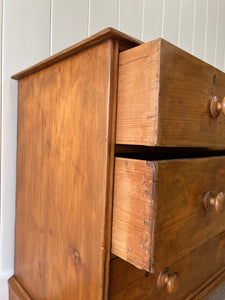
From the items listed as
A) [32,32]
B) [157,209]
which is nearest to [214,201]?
[157,209]

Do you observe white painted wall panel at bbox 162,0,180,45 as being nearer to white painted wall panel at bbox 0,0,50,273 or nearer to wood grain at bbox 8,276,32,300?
white painted wall panel at bbox 0,0,50,273

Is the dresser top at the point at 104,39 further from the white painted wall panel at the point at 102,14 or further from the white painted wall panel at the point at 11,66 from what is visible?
the white painted wall panel at the point at 102,14

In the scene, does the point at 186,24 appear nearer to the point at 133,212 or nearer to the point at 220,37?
the point at 220,37

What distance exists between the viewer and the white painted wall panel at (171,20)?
1.25 metres

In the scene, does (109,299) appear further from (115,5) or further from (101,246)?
(115,5)

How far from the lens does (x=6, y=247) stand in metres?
0.79

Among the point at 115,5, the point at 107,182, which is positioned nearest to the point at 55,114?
the point at 107,182

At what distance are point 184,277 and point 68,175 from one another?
0.40m

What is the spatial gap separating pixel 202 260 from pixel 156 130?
0.49 meters

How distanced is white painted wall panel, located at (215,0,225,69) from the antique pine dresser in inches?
53.7

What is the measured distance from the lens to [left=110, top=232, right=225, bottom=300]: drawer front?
0.45 meters

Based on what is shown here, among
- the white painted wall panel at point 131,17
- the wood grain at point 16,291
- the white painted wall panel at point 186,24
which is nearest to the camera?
the wood grain at point 16,291

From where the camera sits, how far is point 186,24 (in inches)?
53.9


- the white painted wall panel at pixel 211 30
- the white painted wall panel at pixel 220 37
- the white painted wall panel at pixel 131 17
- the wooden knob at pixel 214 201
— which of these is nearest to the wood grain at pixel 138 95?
the wooden knob at pixel 214 201
